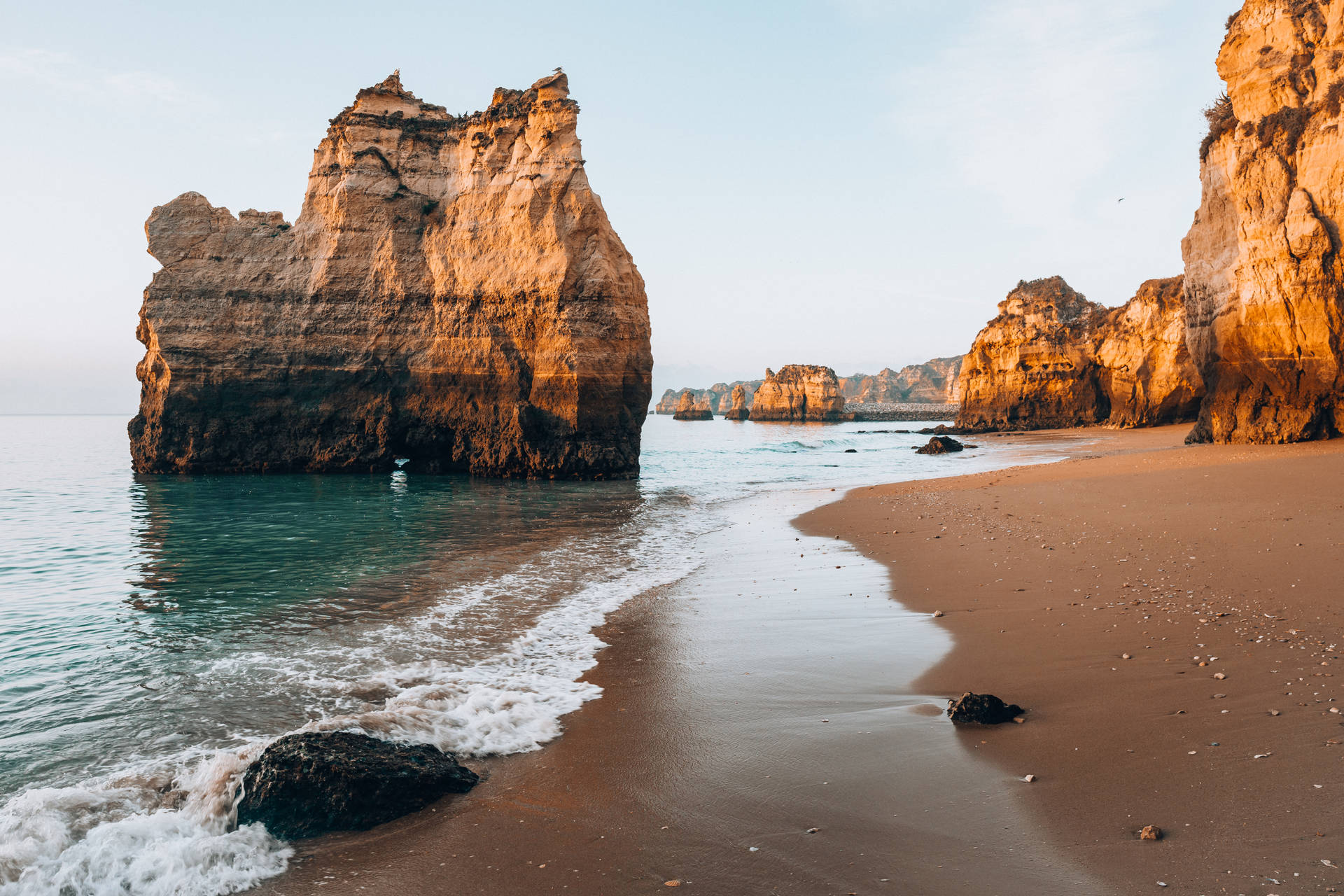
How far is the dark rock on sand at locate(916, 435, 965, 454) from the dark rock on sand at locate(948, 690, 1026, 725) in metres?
33.2

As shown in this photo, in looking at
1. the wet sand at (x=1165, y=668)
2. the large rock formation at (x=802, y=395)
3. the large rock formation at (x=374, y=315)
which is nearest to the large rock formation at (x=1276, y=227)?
the wet sand at (x=1165, y=668)

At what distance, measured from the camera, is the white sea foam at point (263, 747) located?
3.30 m

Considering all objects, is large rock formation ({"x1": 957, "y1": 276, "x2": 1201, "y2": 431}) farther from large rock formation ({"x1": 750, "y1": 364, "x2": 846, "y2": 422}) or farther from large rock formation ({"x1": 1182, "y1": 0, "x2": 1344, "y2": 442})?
large rock formation ({"x1": 750, "y1": 364, "x2": 846, "y2": 422})

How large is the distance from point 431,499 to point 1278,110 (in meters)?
26.1

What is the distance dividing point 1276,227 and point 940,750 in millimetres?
22827

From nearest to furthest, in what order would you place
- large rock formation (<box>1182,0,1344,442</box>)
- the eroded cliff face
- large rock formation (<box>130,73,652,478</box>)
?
large rock formation (<box>1182,0,1344,442</box>) < large rock formation (<box>130,73,652,478</box>) < the eroded cliff face

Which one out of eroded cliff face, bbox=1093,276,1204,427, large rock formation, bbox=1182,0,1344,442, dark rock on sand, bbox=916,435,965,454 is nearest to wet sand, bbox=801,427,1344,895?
large rock formation, bbox=1182,0,1344,442

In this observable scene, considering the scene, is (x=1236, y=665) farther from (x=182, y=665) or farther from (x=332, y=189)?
(x=332, y=189)

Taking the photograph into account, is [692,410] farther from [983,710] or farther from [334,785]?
[334,785]

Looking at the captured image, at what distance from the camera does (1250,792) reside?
3.17 meters

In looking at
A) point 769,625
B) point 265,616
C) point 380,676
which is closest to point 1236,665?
point 769,625

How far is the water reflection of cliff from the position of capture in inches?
343

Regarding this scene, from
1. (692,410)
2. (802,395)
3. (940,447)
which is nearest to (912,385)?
(692,410)

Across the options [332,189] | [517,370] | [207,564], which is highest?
[332,189]
